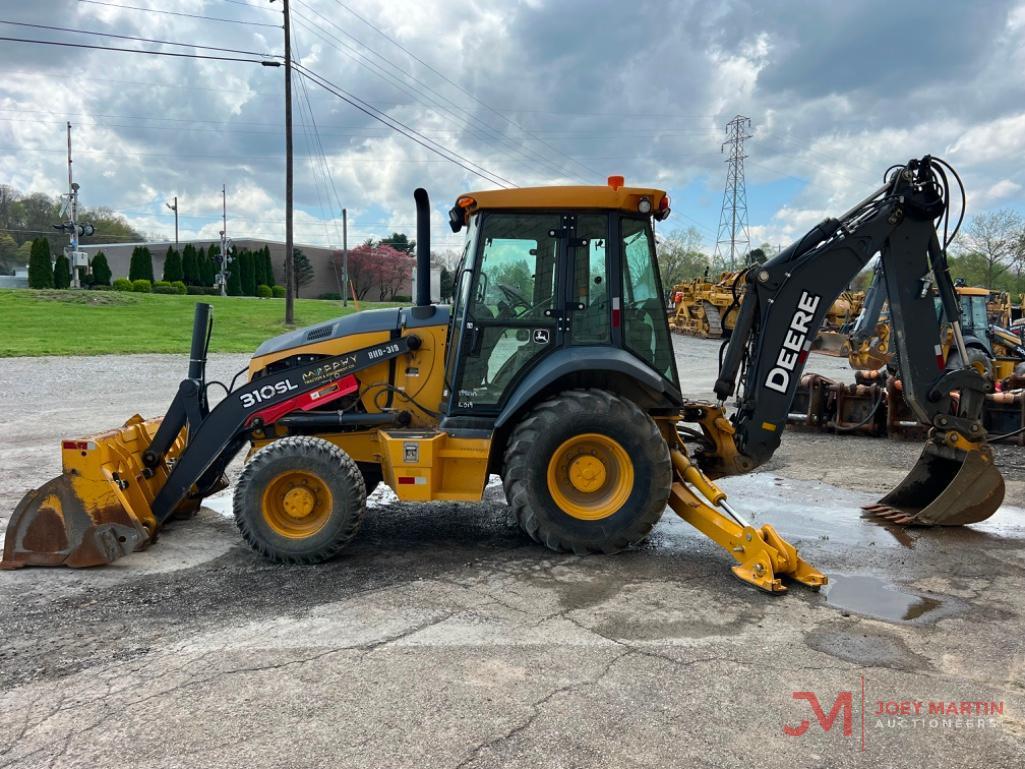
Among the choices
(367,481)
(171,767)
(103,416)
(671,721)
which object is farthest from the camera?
(103,416)

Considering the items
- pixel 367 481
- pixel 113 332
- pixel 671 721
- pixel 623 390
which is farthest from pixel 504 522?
pixel 113 332

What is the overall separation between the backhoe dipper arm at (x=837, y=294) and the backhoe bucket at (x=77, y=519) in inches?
176

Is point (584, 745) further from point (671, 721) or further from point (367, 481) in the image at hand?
point (367, 481)

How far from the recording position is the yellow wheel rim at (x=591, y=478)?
5.25 m

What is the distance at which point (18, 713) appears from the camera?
10.7 feet

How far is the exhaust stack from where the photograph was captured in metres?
5.52

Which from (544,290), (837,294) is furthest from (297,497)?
(837,294)

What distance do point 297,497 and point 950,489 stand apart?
16.5 feet

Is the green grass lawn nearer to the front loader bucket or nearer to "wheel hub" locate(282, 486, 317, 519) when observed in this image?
the front loader bucket

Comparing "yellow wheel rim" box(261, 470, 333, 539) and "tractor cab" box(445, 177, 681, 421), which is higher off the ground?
"tractor cab" box(445, 177, 681, 421)

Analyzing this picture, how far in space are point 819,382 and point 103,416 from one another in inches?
419

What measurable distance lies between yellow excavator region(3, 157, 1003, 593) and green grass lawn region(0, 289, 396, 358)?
16911 mm

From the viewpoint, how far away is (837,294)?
5867 mm

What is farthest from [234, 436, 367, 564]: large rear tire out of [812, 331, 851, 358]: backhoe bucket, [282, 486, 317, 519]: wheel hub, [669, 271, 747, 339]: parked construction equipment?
[669, 271, 747, 339]: parked construction equipment
